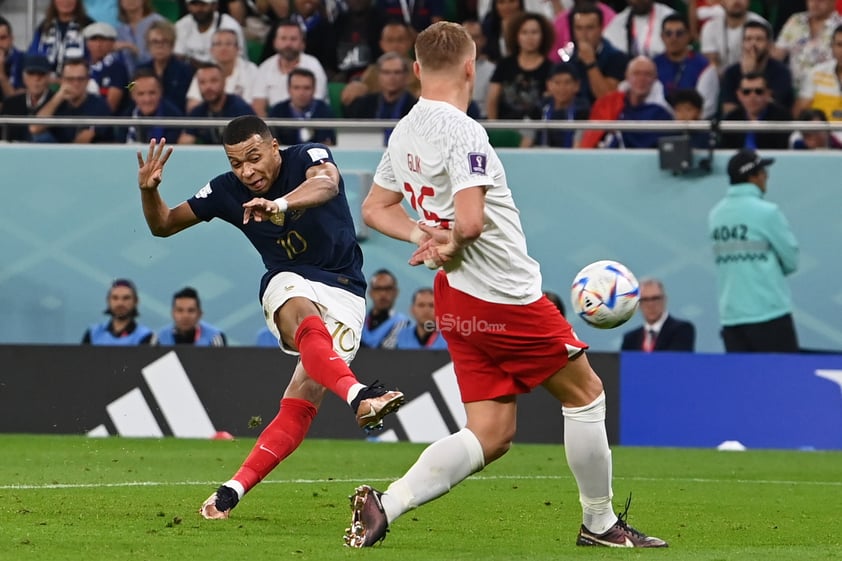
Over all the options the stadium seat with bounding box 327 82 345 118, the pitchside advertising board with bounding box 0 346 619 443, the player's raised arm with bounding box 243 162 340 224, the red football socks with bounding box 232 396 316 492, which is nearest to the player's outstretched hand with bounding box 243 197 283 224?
the player's raised arm with bounding box 243 162 340 224

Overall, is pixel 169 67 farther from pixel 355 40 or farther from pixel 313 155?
pixel 313 155

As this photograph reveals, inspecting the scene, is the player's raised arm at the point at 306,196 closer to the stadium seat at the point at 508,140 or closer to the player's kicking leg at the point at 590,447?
the player's kicking leg at the point at 590,447

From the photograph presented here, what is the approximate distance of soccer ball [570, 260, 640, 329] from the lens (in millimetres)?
Answer: 6922

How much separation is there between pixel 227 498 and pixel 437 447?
1.59 m

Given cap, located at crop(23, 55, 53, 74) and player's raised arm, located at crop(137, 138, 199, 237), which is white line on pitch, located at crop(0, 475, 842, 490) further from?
cap, located at crop(23, 55, 53, 74)

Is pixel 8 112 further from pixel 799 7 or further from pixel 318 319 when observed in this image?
pixel 318 319

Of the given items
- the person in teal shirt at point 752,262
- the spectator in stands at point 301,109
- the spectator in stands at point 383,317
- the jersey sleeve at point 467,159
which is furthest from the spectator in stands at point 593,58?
the jersey sleeve at point 467,159

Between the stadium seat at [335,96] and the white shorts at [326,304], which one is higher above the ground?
the white shorts at [326,304]

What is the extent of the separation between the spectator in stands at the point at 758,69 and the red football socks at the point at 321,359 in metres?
8.42

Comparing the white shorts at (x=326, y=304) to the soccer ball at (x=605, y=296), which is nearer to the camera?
the soccer ball at (x=605, y=296)

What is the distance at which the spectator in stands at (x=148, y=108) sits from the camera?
51.3 feet

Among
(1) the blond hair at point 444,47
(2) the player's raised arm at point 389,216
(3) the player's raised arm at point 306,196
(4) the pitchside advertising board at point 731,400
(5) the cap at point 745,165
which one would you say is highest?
(1) the blond hair at point 444,47

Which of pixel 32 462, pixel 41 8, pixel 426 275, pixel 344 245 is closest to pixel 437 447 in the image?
pixel 344 245

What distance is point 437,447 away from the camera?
6168 mm
